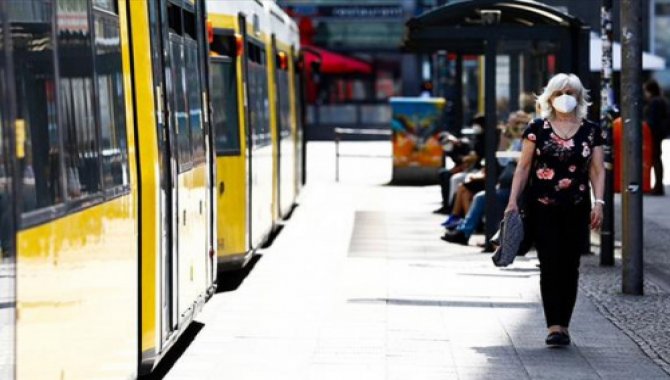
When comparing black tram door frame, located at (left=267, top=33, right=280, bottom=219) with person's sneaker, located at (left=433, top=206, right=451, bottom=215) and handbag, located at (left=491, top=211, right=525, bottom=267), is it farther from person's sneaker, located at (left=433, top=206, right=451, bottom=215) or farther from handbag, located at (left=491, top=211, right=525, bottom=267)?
handbag, located at (left=491, top=211, right=525, bottom=267)

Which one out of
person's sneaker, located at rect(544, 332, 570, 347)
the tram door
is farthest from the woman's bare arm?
the tram door

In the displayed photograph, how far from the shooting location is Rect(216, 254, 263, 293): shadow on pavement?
1413 centimetres

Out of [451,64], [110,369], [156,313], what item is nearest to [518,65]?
[156,313]

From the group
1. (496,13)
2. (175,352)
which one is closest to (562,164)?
(175,352)

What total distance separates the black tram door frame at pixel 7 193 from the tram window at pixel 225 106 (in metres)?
8.83

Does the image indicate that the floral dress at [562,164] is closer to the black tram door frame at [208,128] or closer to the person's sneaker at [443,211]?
the black tram door frame at [208,128]

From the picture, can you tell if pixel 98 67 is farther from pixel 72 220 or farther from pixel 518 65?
pixel 518 65

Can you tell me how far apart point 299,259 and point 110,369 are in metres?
9.49

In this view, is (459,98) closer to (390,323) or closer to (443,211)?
(443,211)

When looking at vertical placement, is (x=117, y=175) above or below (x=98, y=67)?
below

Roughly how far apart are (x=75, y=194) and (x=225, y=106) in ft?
26.4

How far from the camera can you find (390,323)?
11.5 meters

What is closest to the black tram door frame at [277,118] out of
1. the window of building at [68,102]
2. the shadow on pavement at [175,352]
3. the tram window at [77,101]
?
the shadow on pavement at [175,352]

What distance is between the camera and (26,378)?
5336 mm
